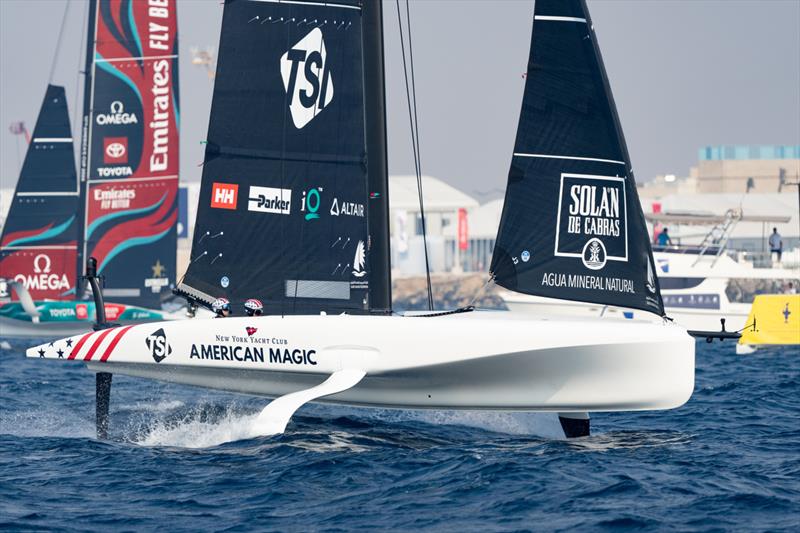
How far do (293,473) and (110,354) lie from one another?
3916mm

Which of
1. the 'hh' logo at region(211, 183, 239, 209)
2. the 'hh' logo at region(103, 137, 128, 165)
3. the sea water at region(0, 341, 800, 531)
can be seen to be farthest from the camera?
the 'hh' logo at region(103, 137, 128, 165)

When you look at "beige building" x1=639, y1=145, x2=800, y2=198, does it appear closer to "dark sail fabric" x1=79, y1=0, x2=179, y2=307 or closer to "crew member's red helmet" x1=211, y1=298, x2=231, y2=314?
"dark sail fabric" x1=79, y1=0, x2=179, y2=307

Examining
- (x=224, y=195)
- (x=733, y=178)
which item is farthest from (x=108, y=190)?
(x=733, y=178)

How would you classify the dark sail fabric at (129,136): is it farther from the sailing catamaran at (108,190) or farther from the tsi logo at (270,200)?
the tsi logo at (270,200)

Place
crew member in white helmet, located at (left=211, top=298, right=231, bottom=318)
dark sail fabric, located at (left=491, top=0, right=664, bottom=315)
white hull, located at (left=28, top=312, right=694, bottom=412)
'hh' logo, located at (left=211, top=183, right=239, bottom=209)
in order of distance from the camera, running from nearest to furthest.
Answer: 1. white hull, located at (left=28, top=312, right=694, bottom=412)
2. dark sail fabric, located at (left=491, top=0, right=664, bottom=315)
3. crew member in white helmet, located at (left=211, top=298, right=231, bottom=318)
4. 'hh' logo, located at (left=211, top=183, right=239, bottom=209)

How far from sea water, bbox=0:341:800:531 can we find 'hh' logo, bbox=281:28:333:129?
3501 millimetres

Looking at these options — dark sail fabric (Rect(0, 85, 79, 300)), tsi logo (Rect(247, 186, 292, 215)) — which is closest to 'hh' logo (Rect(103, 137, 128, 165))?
dark sail fabric (Rect(0, 85, 79, 300))

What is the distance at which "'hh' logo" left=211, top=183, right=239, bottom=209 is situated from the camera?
45.6 ft

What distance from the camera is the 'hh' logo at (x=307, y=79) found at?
1367cm

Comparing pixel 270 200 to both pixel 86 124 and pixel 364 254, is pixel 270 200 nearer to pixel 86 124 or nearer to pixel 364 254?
pixel 364 254

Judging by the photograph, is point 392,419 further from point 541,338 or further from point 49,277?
point 49,277

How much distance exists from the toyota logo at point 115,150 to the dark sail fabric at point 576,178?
68.1ft

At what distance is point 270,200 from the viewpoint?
1380cm

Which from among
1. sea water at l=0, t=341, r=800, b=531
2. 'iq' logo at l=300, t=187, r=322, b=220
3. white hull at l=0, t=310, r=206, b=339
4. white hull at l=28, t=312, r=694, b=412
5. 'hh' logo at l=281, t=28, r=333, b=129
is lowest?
white hull at l=0, t=310, r=206, b=339
